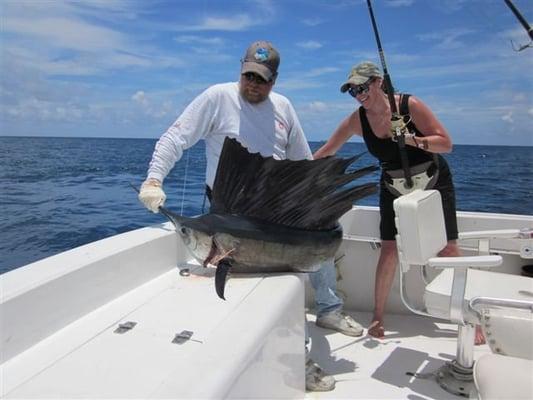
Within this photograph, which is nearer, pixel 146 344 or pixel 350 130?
pixel 146 344

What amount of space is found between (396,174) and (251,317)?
1360 mm

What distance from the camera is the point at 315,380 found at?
67.9 inches

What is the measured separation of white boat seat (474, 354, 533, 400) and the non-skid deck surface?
25.7 inches

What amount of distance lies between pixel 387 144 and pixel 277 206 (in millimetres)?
897

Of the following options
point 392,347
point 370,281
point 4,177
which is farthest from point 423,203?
point 4,177

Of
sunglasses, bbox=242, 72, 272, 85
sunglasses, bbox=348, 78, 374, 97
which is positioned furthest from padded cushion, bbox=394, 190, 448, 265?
sunglasses, bbox=242, 72, 272, 85

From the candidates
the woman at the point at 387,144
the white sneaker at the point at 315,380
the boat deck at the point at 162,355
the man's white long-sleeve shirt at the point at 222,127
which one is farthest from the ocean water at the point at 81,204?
the white sneaker at the point at 315,380

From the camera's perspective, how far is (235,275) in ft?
5.20

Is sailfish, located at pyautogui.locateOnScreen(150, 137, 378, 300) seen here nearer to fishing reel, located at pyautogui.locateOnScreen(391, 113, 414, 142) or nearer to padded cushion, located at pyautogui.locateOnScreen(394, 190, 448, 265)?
padded cushion, located at pyautogui.locateOnScreen(394, 190, 448, 265)

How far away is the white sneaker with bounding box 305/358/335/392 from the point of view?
1716mm

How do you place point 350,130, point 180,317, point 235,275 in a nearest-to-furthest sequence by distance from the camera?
1. point 180,317
2. point 235,275
3. point 350,130

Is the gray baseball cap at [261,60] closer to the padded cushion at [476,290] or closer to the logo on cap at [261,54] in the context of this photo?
the logo on cap at [261,54]

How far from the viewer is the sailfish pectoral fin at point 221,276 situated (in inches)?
52.5

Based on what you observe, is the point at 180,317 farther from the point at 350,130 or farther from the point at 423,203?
the point at 350,130
